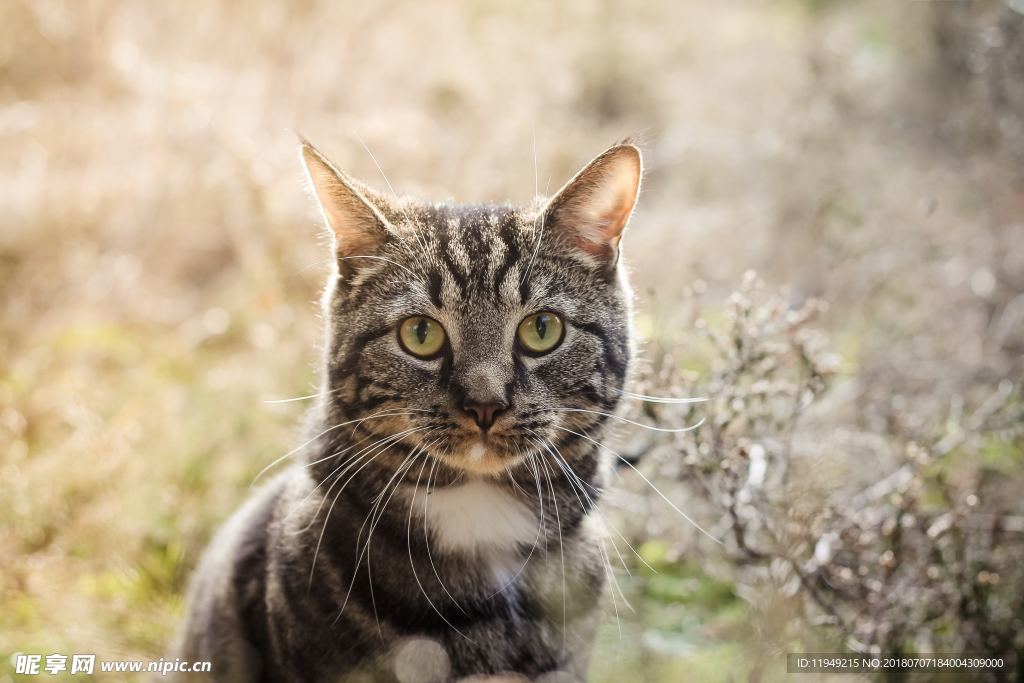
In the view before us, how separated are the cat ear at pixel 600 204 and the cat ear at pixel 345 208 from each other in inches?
15.0

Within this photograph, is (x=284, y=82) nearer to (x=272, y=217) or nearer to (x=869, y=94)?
(x=272, y=217)

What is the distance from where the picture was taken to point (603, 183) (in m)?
1.71

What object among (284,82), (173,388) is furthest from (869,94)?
(173,388)

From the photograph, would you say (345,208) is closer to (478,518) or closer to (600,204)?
(600,204)

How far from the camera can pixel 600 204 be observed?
1739 mm

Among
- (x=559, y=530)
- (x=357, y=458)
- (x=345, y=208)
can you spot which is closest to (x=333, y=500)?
(x=357, y=458)

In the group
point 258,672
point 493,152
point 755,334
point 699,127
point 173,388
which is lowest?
point 258,672

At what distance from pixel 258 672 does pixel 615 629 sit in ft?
2.77

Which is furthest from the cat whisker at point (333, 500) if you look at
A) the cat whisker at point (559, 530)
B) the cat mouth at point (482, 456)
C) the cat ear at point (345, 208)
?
the cat ear at point (345, 208)

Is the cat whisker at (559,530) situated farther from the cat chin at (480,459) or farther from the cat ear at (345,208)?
the cat ear at (345,208)

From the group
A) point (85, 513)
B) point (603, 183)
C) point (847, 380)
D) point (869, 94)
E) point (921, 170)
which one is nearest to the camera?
point (603, 183)

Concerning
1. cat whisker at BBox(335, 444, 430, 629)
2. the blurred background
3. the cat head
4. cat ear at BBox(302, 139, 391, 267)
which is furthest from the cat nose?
the blurred background

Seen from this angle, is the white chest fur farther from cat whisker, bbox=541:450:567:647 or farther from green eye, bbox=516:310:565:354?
green eye, bbox=516:310:565:354

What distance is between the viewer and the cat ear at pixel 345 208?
163 centimetres
